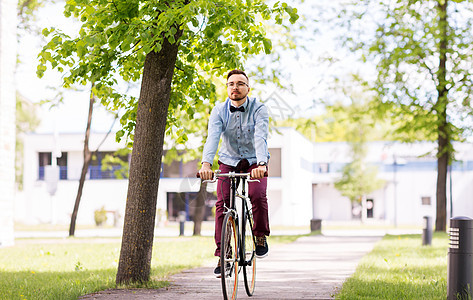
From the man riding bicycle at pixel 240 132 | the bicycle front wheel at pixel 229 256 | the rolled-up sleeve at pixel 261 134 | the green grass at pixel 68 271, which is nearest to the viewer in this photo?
the bicycle front wheel at pixel 229 256

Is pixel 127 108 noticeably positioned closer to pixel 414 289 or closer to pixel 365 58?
pixel 414 289

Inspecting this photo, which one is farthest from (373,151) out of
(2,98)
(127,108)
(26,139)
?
(127,108)

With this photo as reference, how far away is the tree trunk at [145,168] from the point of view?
7.56 m

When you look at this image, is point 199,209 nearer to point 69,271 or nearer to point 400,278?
point 69,271

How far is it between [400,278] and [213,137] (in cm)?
402

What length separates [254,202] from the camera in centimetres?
635

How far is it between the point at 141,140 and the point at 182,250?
7.72 meters

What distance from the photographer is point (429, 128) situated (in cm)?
2209

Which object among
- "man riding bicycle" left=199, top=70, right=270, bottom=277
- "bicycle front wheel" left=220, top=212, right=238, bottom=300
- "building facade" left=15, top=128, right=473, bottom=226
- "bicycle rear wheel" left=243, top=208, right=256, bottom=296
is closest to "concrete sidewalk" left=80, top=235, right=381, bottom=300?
"bicycle rear wheel" left=243, top=208, right=256, bottom=296

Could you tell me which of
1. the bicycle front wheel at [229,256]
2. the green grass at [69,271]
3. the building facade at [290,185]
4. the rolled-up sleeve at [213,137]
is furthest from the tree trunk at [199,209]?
the building facade at [290,185]

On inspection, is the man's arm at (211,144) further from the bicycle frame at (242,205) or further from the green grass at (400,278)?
the green grass at (400,278)

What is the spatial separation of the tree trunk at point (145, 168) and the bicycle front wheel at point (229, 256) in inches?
74.9

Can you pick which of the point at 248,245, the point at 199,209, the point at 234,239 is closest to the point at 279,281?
the point at 248,245

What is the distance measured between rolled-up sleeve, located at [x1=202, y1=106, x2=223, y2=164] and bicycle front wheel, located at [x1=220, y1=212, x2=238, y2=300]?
0.59m
